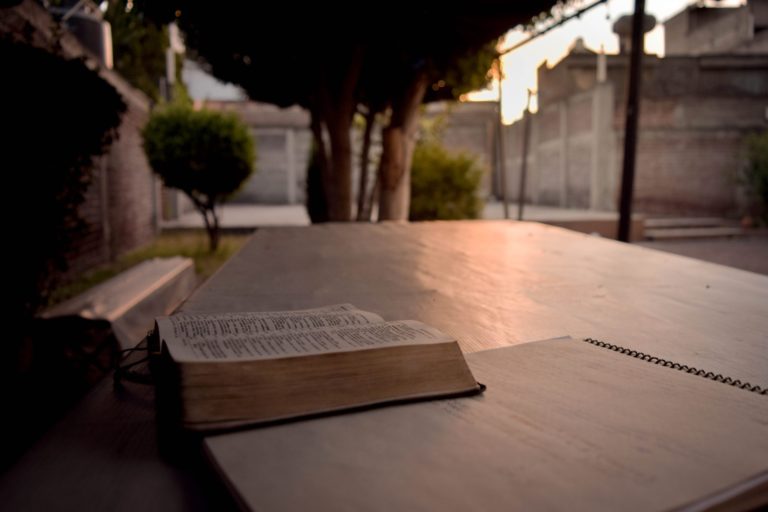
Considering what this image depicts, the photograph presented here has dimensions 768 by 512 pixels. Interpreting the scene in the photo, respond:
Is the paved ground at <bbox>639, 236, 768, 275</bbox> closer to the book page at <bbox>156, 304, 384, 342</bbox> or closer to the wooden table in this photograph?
the wooden table

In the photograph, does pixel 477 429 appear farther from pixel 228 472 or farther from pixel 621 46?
pixel 621 46

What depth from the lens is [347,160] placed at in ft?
19.4

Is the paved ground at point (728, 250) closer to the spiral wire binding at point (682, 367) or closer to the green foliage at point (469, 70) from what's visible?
the green foliage at point (469, 70)

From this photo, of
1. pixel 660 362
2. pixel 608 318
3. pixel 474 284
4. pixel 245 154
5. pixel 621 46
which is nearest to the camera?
pixel 660 362

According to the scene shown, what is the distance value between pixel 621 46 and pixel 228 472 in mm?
17011

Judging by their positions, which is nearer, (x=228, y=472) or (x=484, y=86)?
(x=228, y=472)

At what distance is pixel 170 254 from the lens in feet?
26.4

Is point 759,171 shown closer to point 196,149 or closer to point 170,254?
point 196,149

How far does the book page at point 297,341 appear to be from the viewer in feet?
2.47

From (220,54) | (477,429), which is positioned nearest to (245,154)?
(220,54)

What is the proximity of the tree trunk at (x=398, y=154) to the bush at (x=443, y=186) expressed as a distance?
68.2 inches

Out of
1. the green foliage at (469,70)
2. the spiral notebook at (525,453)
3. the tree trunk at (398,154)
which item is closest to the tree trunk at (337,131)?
the tree trunk at (398,154)

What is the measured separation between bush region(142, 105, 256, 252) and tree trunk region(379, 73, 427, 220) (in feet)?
8.07

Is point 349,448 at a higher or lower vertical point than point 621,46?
lower
